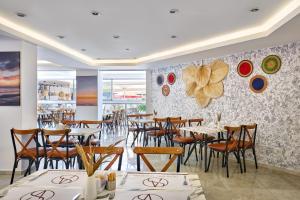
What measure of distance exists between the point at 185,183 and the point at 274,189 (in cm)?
252

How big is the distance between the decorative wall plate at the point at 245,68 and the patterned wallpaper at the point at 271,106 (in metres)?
0.08

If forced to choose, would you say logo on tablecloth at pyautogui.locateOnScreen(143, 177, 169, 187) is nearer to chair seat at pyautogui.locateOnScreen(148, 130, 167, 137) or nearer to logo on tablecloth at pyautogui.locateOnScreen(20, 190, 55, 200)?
logo on tablecloth at pyautogui.locateOnScreen(20, 190, 55, 200)

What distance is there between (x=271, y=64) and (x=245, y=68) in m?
0.61

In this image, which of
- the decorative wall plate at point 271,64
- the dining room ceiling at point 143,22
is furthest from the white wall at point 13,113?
the decorative wall plate at point 271,64

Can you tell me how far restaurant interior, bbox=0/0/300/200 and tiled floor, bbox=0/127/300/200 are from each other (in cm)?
2

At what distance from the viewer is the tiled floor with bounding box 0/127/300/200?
135 inches

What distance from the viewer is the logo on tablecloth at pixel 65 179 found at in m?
1.84

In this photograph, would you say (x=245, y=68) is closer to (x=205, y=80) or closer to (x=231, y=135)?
(x=205, y=80)

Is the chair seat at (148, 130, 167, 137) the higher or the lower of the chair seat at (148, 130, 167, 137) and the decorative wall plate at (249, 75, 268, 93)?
the lower

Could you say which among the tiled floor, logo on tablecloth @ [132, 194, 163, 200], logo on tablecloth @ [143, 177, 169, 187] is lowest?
the tiled floor

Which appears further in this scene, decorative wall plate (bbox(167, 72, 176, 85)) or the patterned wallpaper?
decorative wall plate (bbox(167, 72, 176, 85))

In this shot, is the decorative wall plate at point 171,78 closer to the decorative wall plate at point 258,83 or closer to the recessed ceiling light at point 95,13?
the decorative wall plate at point 258,83

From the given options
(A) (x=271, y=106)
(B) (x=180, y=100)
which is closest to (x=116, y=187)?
(A) (x=271, y=106)

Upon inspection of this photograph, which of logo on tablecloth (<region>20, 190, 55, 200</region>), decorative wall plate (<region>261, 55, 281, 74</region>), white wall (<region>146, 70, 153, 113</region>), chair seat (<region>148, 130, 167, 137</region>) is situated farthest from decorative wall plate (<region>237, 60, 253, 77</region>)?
logo on tablecloth (<region>20, 190, 55, 200</region>)
